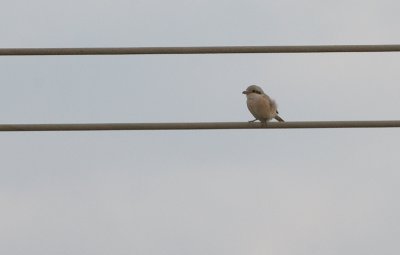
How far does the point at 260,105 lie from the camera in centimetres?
1391

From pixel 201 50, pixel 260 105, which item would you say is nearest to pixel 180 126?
pixel 201 50

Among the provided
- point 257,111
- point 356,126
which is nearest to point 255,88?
point 257,111

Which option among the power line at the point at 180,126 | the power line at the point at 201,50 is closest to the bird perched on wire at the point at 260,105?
the power line at the point at 180,126

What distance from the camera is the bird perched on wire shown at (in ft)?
45.4

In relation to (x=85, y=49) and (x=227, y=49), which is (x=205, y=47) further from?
(x=85, y=49)

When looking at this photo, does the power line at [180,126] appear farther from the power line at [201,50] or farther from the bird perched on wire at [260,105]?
the bird perched on wire at [260,105]

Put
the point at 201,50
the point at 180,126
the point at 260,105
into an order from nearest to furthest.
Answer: the point at 180,126, the point at 201,50, the point at 260,105

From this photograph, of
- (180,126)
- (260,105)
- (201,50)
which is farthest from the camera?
(260,105)

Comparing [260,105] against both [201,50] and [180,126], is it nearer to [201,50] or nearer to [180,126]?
[201,50]

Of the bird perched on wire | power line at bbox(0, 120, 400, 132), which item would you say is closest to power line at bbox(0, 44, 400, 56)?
power line at bbox(0, 120, 400, 132)

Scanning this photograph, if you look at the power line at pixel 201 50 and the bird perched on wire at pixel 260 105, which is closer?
the power line at pixel 201 50

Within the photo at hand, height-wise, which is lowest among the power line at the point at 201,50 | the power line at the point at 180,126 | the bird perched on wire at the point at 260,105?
the power line at the point at 180,126

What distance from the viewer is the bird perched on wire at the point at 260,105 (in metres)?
13.9

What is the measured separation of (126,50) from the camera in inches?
385
